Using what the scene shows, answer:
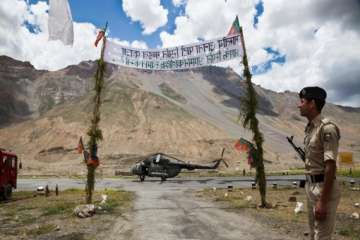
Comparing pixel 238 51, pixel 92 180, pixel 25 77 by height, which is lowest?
pixel 92 180

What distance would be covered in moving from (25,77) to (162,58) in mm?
185138

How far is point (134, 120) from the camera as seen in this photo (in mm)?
121688

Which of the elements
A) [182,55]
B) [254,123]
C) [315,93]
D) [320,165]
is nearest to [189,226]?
[254,123]

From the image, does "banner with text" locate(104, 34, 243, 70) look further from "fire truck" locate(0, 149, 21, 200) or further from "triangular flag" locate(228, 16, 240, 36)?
"fire truck" locate(0, 149, 21, 200)

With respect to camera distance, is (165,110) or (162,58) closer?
(162,58)

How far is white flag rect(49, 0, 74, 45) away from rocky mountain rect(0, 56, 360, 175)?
60356 mm

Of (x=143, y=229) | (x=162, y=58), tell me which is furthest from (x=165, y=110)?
(x=143, y=229)

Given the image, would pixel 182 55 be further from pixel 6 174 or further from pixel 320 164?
pixel 320 164

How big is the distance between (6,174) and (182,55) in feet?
39.2

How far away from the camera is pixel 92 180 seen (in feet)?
55.6

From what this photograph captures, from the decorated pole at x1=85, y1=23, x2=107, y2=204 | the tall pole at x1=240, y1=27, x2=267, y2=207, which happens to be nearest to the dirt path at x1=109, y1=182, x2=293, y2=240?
the decorated pole at x1=85, y1=23, x2=107, y2=204

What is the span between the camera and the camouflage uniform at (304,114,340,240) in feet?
16.6

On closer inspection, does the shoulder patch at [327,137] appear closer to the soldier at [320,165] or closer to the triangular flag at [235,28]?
the soldier at [320,165]

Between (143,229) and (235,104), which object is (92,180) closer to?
(143,229)
